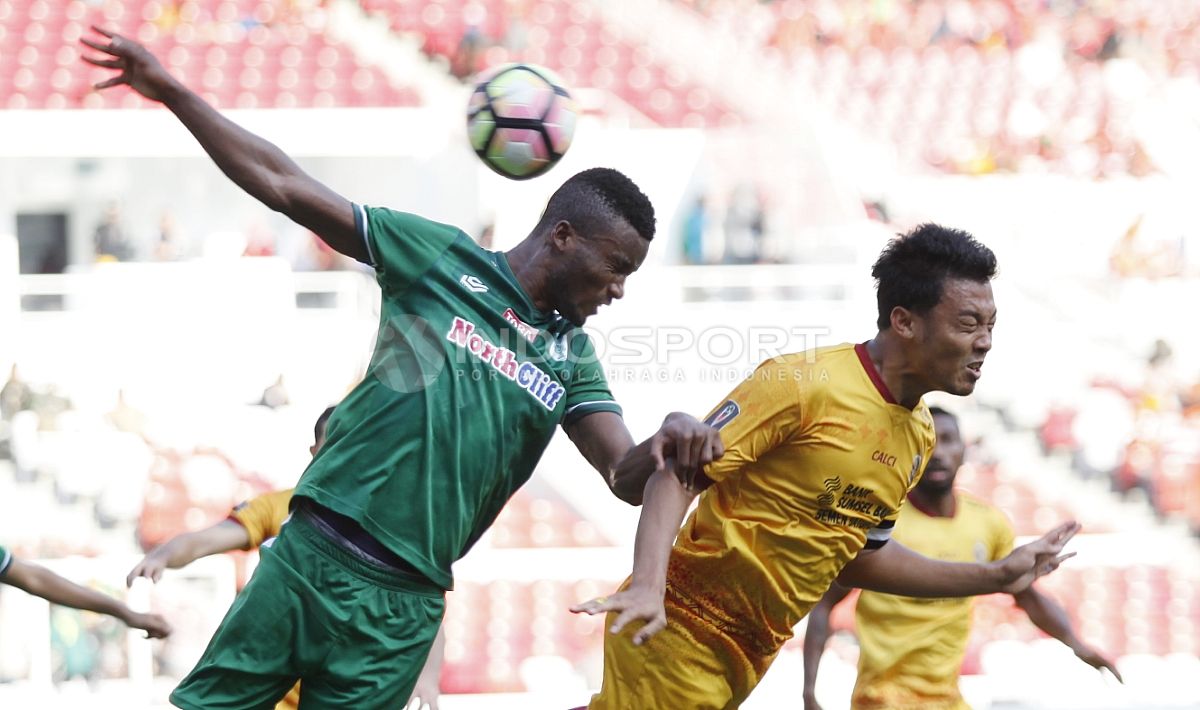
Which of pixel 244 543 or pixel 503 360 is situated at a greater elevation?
pixel 503 360

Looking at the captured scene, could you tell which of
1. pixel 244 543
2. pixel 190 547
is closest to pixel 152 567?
pixel 190 547

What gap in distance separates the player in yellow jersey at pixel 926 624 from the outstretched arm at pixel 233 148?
9.74 ft

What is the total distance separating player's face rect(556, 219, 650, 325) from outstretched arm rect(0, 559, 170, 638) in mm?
1715

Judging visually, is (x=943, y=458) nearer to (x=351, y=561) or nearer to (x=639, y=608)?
(x=639, y=608)

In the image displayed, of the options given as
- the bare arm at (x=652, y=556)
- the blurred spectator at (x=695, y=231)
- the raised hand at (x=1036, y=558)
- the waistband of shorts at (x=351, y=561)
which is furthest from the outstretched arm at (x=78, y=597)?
the blurred spectator at (x=695, y=231)

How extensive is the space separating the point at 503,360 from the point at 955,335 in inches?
48.6

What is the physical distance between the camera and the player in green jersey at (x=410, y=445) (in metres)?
3.34

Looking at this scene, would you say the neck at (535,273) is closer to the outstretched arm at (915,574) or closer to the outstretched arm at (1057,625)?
the outstretched arm at (915,574)

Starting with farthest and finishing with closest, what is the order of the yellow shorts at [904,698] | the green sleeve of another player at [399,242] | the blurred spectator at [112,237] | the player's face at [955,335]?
the blurred spectator at [112,237] < the yellow shorts at [904,698] < the player's face at [955,335] < the green sleeve of another player at [399,242]

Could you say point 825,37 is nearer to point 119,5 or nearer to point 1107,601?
point 1107,601

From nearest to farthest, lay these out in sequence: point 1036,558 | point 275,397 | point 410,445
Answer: point 410,445 → point 1036,558 → point 275,397

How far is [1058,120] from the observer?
1216 centimetres

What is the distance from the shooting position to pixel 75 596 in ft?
13.6

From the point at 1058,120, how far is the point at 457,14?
5540 mm
